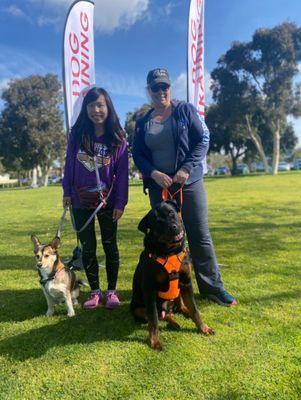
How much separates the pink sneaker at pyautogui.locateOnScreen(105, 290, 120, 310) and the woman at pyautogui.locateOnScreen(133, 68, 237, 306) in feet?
3.75

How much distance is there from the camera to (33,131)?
150ft

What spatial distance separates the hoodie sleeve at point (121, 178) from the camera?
4199 mm

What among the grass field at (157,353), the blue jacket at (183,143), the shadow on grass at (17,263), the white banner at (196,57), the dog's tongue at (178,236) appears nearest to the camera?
the grass field at (157,353)

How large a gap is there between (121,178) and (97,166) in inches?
12.2

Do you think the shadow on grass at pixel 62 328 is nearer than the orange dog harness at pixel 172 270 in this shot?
No

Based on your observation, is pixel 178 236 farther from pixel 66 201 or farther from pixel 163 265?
pixel 66 201

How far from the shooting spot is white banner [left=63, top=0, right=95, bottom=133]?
20.4 feet

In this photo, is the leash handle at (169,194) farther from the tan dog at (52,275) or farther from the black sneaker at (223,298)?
the tan dog at (52,275)

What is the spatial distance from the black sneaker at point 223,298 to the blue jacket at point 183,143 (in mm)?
1399

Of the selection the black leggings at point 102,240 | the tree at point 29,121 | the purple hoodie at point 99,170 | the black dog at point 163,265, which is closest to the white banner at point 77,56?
the purple hoodie at point 99,170

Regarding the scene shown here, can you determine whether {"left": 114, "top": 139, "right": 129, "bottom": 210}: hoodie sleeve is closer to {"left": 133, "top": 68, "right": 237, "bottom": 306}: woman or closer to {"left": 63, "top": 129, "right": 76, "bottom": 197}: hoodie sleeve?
{"left": 133, "top": 68, "right": 237, "bottom": 306}: woman

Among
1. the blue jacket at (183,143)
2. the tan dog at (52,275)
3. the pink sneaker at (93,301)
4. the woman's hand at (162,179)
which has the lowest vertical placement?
the pink sneaker at (93,301)

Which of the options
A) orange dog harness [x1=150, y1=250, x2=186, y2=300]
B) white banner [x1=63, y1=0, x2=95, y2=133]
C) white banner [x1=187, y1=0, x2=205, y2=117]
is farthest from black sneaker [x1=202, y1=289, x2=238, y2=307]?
white banner [x1=63, y1=0, x2=95, y2=133]

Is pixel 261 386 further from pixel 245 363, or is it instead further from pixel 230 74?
pixel 230 74
